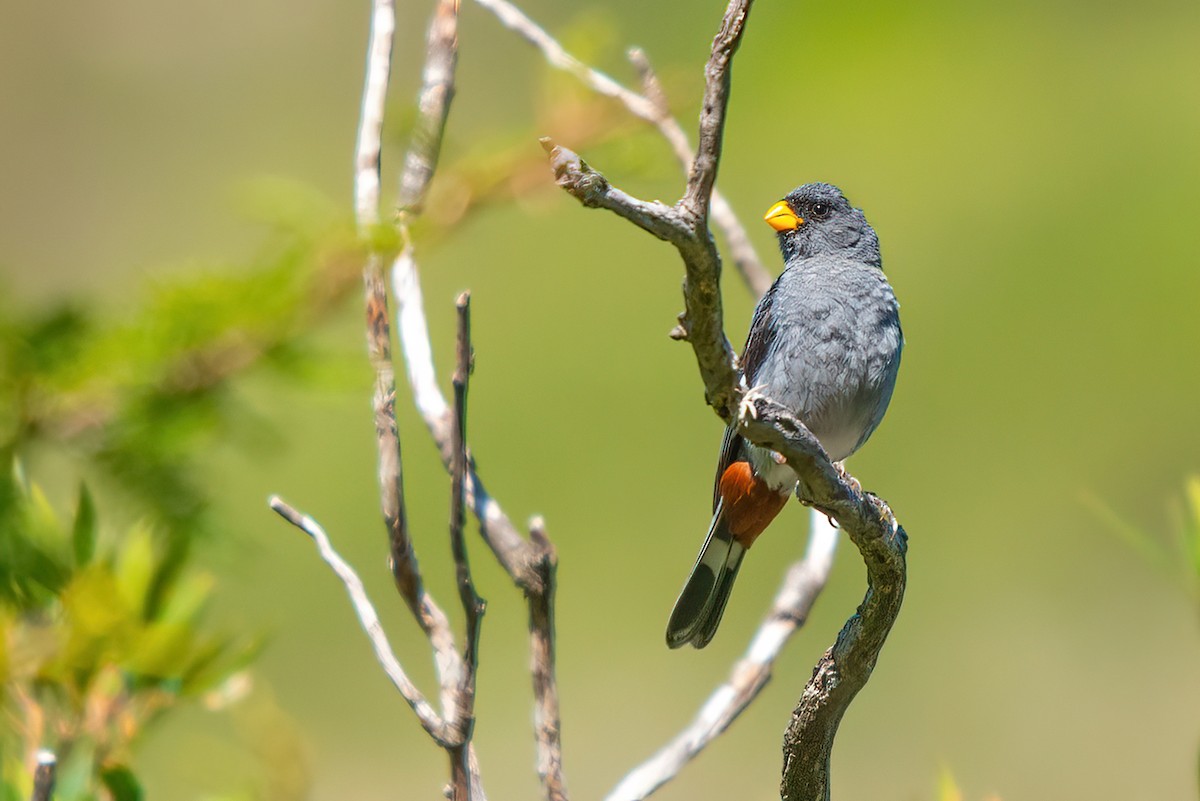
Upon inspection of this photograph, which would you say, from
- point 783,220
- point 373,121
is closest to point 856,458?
point 783,220

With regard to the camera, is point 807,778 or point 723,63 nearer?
point 723,63

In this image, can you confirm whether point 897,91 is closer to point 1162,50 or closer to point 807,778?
point 1162,50

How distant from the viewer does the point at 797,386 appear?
9.98ft

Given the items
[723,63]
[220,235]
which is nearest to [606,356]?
[220,235]

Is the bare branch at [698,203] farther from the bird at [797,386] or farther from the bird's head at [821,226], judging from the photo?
the bird's head at [821,226]

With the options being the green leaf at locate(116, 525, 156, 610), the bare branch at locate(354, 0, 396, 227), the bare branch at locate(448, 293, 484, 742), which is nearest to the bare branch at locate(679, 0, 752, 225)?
the bare branch at locate(448, 293, 484, 742)

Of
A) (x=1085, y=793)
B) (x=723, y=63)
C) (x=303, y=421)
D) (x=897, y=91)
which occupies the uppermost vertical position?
(x=897, y=91)

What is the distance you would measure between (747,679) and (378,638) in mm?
938

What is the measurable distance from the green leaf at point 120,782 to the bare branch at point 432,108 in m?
1.08

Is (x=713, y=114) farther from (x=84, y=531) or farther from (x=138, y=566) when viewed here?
(x=138, y=566)

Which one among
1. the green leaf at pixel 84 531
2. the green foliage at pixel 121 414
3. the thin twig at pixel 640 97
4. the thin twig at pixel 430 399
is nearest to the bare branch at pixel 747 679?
the thin twig at pixel 430 399

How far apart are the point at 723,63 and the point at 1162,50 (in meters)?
12.9

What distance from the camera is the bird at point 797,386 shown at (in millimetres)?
3029

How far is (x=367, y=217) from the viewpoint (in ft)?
6.15
